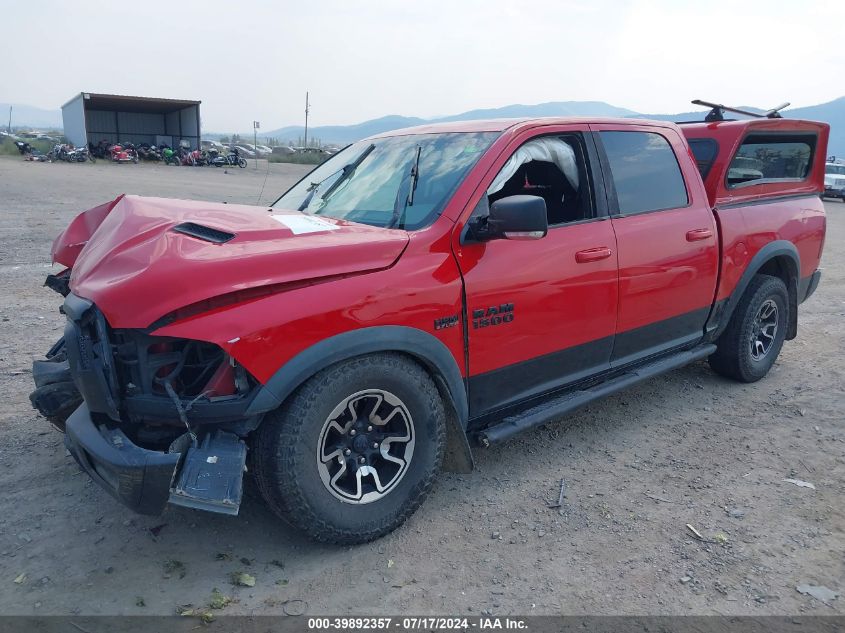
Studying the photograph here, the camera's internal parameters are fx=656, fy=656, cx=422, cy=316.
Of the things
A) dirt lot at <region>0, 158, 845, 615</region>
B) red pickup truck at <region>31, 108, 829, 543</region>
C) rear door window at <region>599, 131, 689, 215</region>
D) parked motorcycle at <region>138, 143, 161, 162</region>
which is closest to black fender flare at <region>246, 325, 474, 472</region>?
red pickup truck at <region>31, 108, 829, 543</region>

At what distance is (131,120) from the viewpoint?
40719 millimetres

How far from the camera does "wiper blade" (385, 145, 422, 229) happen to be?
3.33m

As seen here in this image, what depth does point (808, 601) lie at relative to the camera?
2.72m

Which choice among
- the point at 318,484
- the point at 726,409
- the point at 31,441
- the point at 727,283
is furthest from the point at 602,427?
the point at 31,441

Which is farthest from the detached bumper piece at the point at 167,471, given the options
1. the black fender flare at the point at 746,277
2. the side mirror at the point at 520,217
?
the black fender flare at the point at 746,277

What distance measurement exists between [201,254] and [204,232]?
293 mm

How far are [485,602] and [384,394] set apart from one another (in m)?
0.96

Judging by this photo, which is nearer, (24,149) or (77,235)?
(77,235)

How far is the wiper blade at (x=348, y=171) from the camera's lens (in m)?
3.95

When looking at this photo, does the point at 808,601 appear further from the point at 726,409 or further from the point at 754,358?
the point at 754,358

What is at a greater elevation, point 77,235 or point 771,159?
point 771,159

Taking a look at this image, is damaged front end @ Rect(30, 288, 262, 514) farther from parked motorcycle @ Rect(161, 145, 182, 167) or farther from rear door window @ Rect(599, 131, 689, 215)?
parked motorcycle @ Rect(161, 145, 182, 167)

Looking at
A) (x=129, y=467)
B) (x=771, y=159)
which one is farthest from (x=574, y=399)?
(x=771, y=159)

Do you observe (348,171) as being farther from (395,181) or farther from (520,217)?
(520,217)
